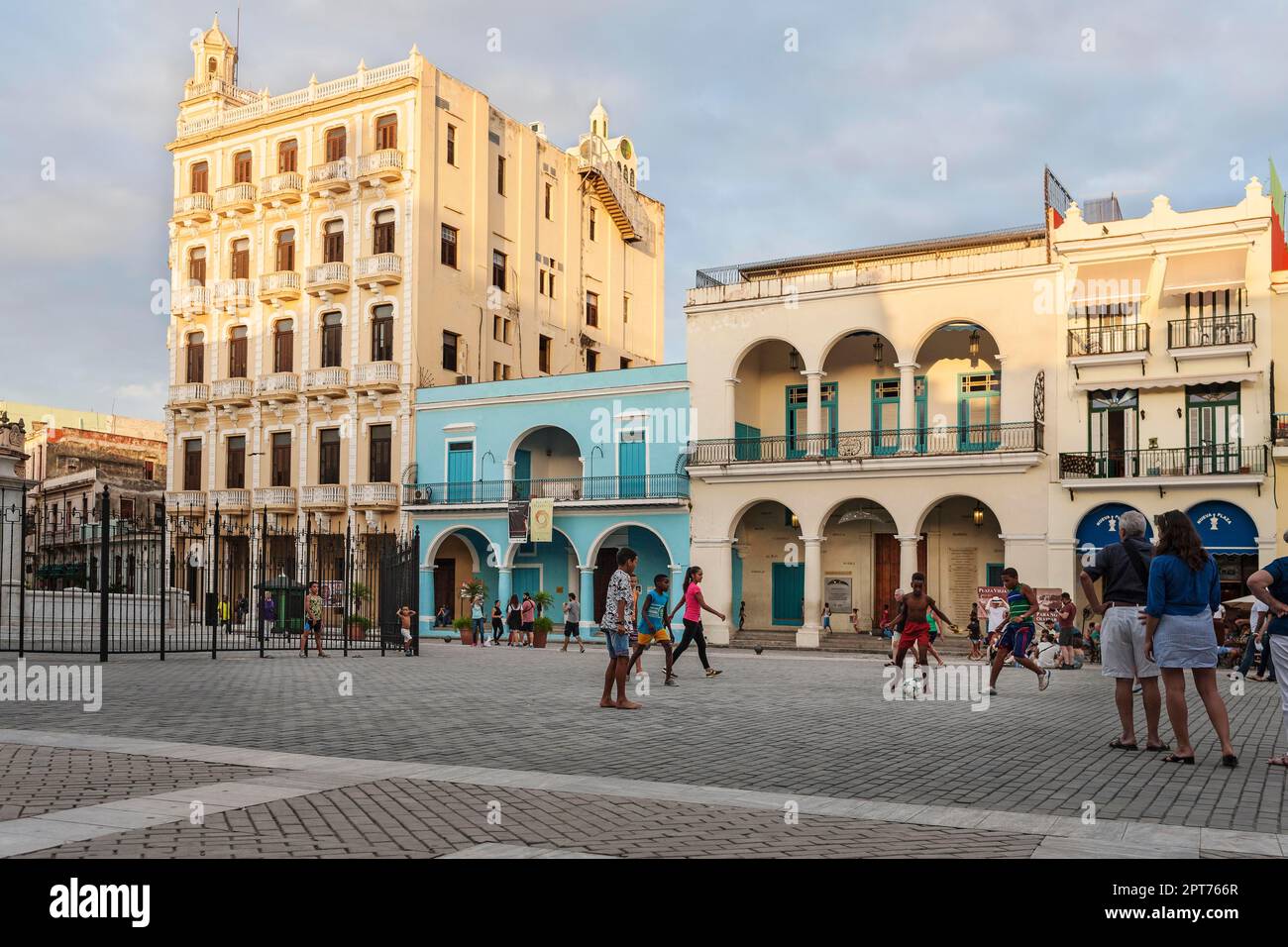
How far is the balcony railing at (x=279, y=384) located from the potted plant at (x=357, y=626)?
12570mm

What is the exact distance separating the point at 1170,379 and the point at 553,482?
19.3 metres

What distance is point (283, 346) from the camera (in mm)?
46812

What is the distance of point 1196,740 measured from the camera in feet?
36.9

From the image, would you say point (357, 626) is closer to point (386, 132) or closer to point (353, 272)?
point (353, 272)

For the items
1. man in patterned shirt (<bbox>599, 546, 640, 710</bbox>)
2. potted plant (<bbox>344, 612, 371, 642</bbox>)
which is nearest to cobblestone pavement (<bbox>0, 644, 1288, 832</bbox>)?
man in patterned shirt (<bbox>599, 546, 640, 710</bbox>)

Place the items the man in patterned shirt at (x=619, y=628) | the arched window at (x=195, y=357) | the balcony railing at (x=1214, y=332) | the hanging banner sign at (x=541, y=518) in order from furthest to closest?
the arched window at (x=195, y=357)
the hanging banner sign at (x=541, y=518)
the balcony railing at (x=1214, y=332)
the man in patterned shirt at (x=619, y=628)

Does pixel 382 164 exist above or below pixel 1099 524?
above

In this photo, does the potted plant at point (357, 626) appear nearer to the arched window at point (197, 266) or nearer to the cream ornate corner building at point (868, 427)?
the cream ornate corner building at point (868, 427)

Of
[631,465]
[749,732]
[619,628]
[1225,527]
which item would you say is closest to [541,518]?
[631,465]

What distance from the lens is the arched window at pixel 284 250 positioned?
46844 mm

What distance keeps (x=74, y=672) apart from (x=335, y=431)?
1098 inches

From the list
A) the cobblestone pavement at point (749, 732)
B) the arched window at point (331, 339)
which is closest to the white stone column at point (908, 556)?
the cobblestone pavement at point (749, 732)

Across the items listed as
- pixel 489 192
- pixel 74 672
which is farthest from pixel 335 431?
pixel 74 672

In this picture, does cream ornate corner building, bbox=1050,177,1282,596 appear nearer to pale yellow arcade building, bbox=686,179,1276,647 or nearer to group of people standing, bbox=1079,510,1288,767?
pale yellow arcade building, bbox=686,179,1276,647
